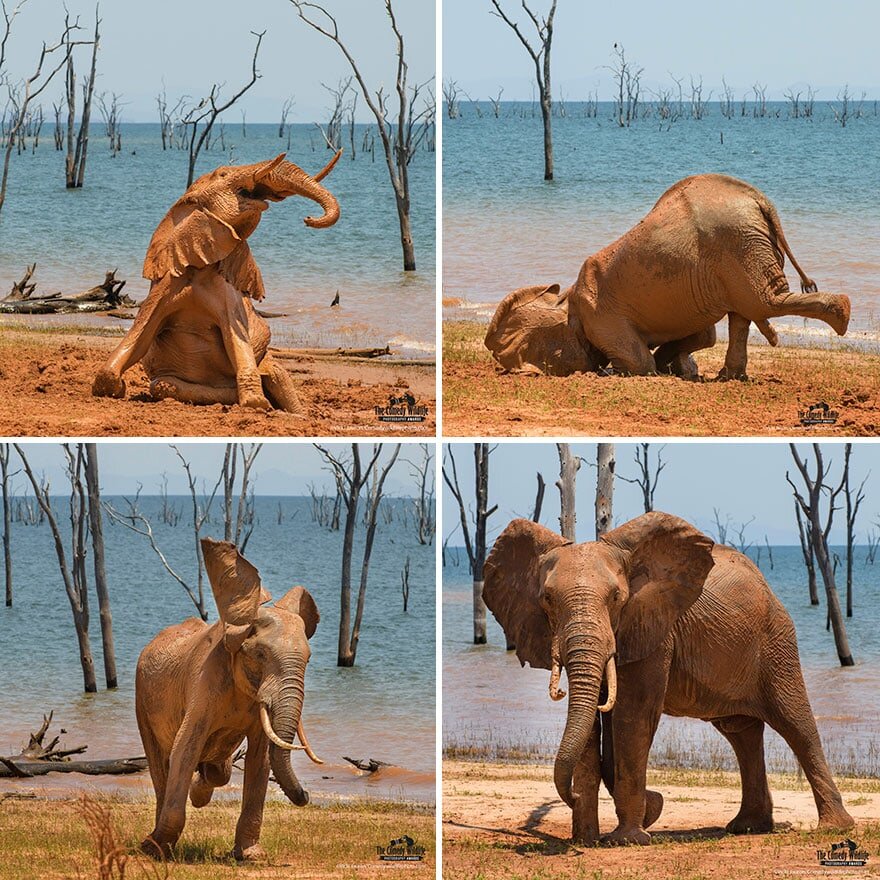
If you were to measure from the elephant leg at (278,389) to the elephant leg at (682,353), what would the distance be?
3.48 meters

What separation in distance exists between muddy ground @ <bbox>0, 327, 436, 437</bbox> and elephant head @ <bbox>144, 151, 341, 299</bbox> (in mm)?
1215

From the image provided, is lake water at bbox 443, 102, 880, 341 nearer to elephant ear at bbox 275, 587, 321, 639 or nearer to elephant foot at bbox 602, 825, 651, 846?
elephant foot at bbox 602, 825, 651, 846

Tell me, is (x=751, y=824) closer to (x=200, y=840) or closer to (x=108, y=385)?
(x=200, y=840)

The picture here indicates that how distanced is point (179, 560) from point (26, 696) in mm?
34160

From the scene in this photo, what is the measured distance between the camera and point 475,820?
14.0 metres

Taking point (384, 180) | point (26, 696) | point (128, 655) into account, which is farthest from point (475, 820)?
point (384, 180)

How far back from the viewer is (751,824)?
44.2ft

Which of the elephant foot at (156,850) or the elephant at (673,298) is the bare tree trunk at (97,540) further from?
the elephant foot at (156,850)

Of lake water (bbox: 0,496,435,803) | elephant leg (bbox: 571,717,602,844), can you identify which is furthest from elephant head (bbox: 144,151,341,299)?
lake water (bbox: 0,496,435,803)

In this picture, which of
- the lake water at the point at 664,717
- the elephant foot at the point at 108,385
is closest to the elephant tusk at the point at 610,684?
the elephant foot at the point at 108,385

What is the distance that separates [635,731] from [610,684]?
0.87 m

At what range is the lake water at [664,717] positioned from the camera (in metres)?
22.3

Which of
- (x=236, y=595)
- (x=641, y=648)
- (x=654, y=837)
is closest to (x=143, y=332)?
(x=236, y=595)

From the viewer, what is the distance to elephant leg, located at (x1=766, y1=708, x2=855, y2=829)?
43.3 feet
